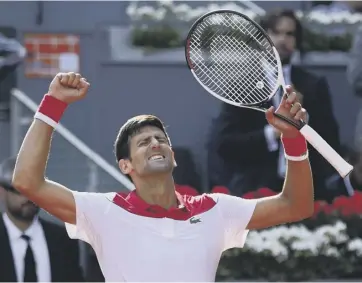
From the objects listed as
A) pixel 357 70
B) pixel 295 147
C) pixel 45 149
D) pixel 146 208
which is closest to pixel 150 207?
pixel 146 208

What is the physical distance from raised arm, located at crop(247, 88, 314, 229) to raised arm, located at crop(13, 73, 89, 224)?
2.06 feet

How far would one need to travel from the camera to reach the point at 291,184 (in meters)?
3.48

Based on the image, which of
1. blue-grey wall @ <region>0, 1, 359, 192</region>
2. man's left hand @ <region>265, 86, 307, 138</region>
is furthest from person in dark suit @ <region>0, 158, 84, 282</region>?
man's left hand @ <region>265, 86, 307, 138</region>

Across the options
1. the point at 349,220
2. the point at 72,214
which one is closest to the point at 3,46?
the point at 349,220

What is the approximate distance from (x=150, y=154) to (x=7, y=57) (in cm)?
243

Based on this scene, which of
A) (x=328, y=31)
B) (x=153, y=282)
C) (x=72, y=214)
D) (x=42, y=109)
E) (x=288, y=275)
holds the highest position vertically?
(x=328, y=31)

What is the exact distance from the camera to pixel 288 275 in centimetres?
566

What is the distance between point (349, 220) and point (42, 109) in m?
2.83

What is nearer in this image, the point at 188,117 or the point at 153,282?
the point at 153,282

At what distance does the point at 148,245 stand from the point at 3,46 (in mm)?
2629

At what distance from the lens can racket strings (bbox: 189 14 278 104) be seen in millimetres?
3770

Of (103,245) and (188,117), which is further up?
(188,117)

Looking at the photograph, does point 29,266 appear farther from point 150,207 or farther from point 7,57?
point 150,207

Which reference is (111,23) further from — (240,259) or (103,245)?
(103,245)
